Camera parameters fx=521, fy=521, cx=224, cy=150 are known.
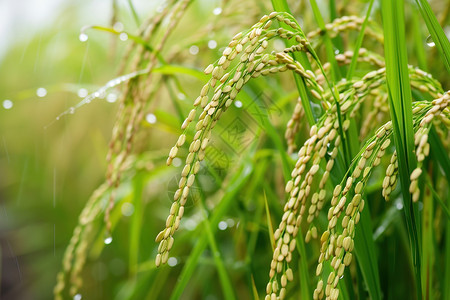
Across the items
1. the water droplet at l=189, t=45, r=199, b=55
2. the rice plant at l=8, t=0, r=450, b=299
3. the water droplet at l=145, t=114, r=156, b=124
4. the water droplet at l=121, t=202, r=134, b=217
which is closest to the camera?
the rice plant at l=8, t=0, r=450, b=299

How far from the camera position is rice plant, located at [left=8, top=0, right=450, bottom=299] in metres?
0.53

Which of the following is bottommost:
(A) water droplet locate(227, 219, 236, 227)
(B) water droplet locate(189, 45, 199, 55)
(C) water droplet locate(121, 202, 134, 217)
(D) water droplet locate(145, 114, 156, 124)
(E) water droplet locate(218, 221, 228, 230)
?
(A) water droplet locate(227, 219, 236, 227)

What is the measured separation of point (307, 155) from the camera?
53 centimetres

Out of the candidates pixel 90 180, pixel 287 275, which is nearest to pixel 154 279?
pixel 287 275

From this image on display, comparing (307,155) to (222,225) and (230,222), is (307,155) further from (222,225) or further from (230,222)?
(230,222)

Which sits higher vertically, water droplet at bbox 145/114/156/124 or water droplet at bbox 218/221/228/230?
water droplet at bbox 145/114/156/124

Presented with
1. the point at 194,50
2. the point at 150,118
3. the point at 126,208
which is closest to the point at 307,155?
the point at 150,118

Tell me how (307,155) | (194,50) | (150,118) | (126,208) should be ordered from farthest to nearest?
(126,208)
(194,50)
(150,118)
(307,155)

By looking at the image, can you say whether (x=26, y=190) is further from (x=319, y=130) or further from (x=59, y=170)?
(x=319, y=130)

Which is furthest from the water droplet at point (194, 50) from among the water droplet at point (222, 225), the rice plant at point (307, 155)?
the water droplet at point (222, 225)

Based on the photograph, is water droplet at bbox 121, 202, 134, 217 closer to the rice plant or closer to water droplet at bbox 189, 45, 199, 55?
the rice plant

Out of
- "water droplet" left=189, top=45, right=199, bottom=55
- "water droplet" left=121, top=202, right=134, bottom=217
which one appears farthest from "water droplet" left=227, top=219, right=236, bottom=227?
"water droplet" left=189, top=45, right=199, bottom=55

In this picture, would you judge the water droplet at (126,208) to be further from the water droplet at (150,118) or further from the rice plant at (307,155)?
the water droplet at (150,118)

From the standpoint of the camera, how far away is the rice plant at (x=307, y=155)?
0.53m
